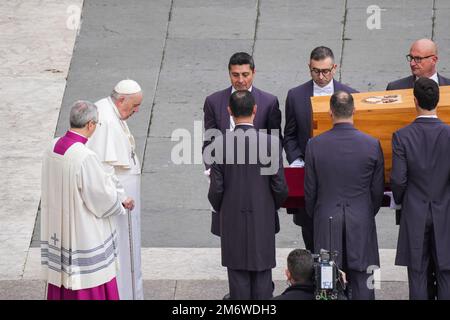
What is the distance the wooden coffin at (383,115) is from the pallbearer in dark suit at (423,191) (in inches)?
8.1

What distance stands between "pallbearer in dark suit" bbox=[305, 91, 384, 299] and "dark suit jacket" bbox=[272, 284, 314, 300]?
119 centimetres

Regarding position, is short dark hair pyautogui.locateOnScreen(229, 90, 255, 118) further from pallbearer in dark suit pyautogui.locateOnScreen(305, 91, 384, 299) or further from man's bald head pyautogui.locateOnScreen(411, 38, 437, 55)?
man's bald head pyautogui.locateOnScreen(411, 38, 437, 55)

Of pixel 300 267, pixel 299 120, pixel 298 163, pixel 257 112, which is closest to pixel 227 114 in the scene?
pixel 257 112

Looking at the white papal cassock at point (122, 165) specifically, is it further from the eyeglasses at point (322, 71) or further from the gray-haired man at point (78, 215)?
the eyeglasses at point (322, 71)

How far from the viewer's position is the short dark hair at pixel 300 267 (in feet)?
24.8

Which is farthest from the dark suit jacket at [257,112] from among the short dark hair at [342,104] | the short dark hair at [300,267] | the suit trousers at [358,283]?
the short dark hair at [300,267]

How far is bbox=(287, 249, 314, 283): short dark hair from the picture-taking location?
298 inches

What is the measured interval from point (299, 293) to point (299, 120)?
7.81ft

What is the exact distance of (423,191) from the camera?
8664mm

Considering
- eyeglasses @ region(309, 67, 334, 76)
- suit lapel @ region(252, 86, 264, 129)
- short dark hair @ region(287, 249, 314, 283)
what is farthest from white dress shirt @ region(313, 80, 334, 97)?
short dark hair @ region(287, 249, 314, 283)

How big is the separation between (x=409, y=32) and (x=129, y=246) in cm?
548

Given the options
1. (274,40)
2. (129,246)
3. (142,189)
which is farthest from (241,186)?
(274,40)
